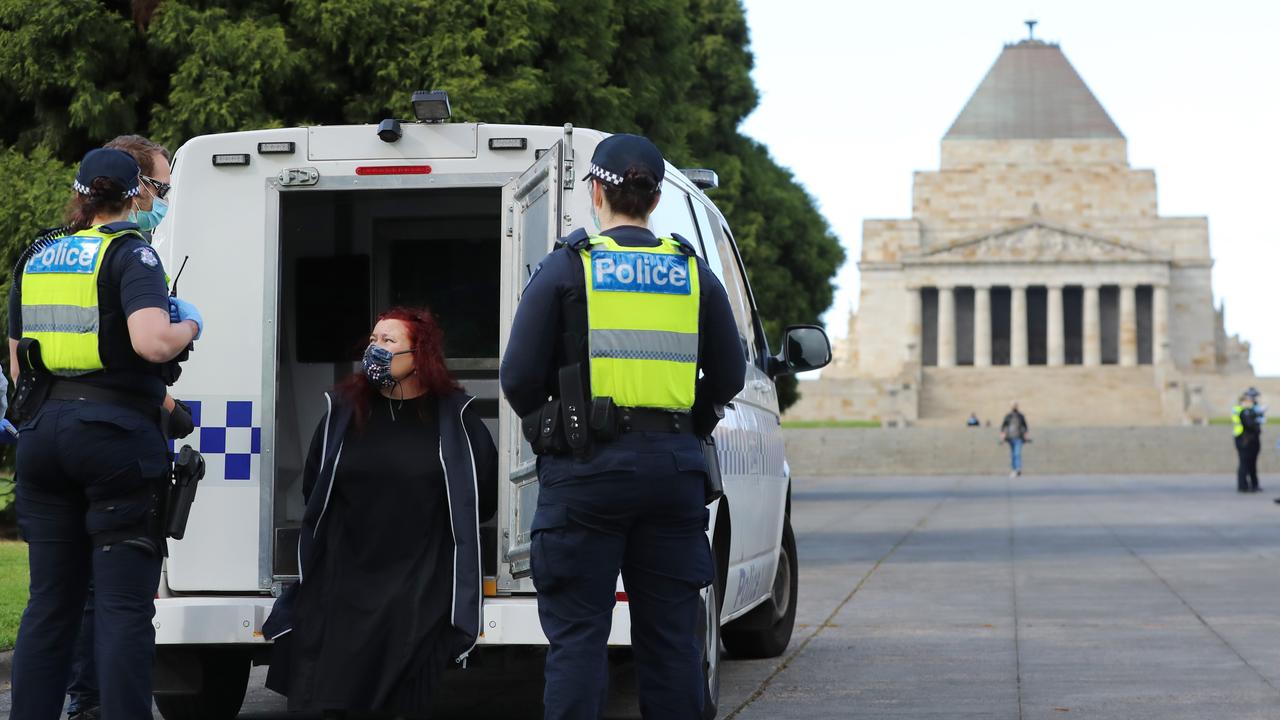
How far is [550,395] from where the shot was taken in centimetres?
521

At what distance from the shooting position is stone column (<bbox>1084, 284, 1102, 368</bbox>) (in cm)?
9206

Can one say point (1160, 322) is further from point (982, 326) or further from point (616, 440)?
point (616, 440)

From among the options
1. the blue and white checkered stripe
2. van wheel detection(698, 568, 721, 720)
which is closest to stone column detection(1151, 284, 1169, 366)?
van wheel detection(698, 568, 721, 720)

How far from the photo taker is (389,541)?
6051mm

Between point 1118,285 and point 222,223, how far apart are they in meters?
89.8

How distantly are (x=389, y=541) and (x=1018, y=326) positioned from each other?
293 ft

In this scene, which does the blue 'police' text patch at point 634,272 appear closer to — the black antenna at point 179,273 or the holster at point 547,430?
the holster at point 547,430

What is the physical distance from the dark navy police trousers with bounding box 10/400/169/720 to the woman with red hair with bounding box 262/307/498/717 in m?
0.57

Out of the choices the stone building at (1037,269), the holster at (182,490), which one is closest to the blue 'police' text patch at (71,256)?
the holster at (182,490)

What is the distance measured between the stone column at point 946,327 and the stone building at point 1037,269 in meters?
0.07

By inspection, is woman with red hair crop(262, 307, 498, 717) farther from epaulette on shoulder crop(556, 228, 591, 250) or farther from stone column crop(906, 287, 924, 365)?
stone column crop(906, 287, 924, 365)

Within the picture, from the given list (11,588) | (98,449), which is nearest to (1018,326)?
(11,588)

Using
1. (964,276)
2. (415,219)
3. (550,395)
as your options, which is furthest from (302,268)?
(964,276)

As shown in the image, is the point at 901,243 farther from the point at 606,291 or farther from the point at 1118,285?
the point at 606,291
